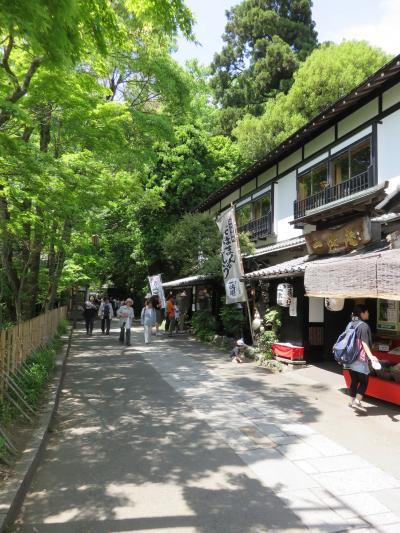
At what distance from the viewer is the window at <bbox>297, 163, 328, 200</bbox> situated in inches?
591

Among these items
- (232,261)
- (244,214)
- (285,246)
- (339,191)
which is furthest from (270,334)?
(244,214)

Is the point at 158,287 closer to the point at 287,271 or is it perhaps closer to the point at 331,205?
the point at 287,271

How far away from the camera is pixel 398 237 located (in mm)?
7977

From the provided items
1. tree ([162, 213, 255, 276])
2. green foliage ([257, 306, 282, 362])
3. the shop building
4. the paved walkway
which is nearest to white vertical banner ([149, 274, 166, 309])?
tree ([162, 213, 255, 276])

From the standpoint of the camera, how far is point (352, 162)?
13328 mm

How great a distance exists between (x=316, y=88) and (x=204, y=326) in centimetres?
1886

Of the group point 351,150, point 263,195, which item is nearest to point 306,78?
point 263,195

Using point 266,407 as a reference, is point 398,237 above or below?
above

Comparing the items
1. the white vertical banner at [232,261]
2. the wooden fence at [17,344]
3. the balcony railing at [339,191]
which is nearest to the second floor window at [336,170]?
the balcony railing at [339,191]

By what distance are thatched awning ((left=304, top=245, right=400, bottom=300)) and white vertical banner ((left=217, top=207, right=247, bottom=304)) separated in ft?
15.2

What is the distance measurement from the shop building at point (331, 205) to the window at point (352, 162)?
0.10ft

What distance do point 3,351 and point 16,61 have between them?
5942 millimetres

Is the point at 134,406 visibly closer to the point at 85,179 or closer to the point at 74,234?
the point at 85,179

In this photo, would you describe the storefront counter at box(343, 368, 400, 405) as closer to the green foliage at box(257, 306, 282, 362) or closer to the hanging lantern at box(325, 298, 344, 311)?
the hanging lantern at box(325, 298, 344, 311)
